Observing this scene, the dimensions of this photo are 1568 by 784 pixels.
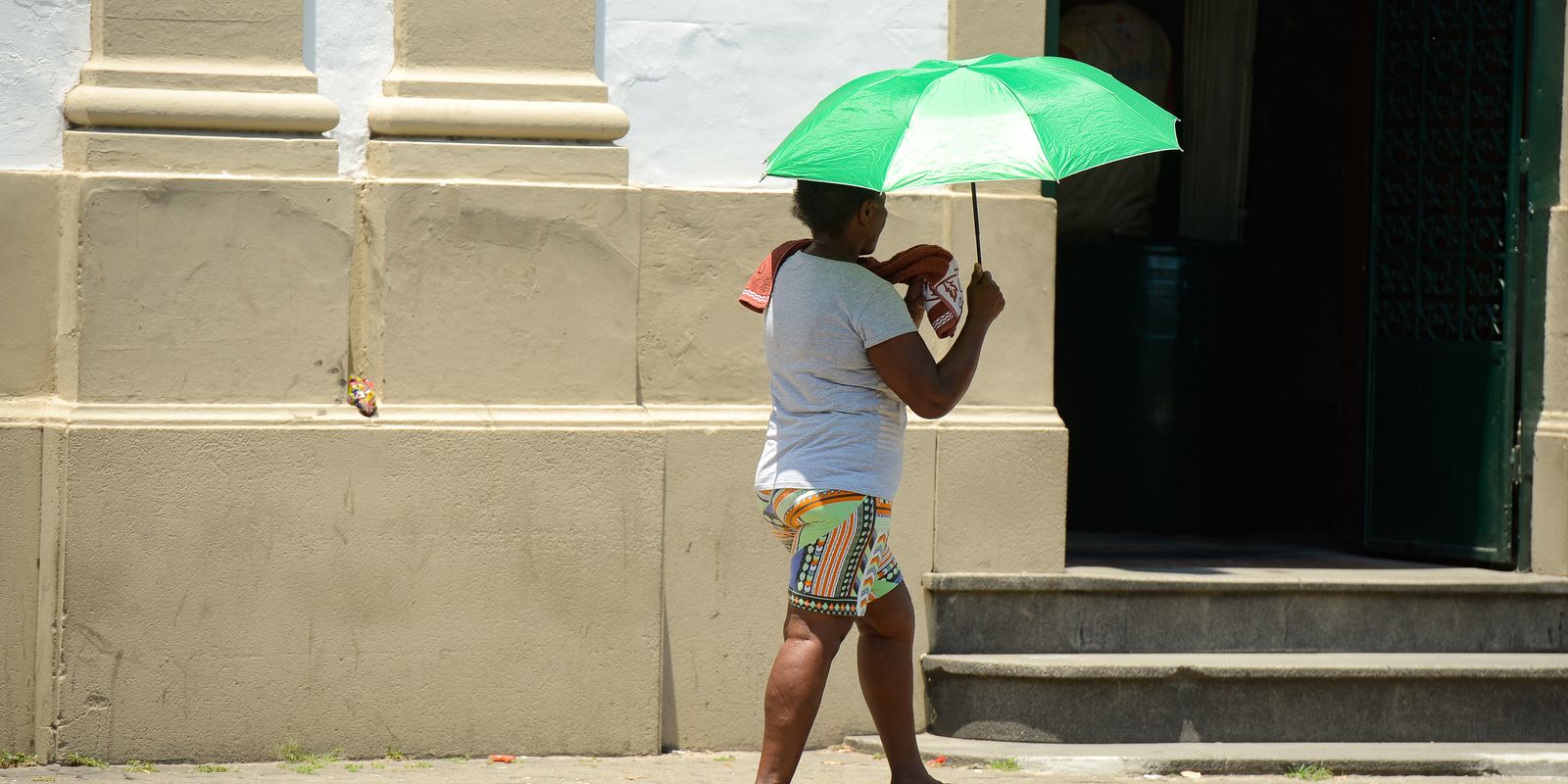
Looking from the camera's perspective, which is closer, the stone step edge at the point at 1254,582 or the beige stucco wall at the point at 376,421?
the beige stucco wall at the point at 376,421

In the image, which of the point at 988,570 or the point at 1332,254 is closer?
the point at 988,570

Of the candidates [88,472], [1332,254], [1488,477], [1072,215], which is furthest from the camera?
[1332,254]

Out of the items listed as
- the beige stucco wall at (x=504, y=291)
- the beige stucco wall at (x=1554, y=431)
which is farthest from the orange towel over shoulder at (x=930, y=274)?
the beige stucco wall at (x=1554, y=431)

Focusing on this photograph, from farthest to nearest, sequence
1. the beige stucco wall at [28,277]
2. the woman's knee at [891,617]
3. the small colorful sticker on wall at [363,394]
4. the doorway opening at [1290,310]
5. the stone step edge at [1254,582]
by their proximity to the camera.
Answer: the doorway opening at [1290,310], the stone step edge at [1254,582], the small colorful sticker on wall at [363,394], the beige stucco wall at [28,277], the woman's knee at [891,617]

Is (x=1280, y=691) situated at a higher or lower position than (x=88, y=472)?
lower

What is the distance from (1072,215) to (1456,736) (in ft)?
9.47

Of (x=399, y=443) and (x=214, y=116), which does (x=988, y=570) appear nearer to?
(x=399, y=443)

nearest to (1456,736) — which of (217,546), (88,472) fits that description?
(217,546)

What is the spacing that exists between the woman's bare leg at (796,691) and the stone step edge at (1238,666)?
4.73 ft

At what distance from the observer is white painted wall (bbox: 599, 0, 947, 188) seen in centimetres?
569

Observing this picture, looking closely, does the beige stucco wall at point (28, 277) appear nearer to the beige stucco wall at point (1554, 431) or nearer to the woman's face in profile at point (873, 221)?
the woman's face in profile at point (873, 221)

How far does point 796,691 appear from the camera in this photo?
4387mm

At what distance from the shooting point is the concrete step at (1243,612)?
19.3 feet

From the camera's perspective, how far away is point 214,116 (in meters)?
5.30
